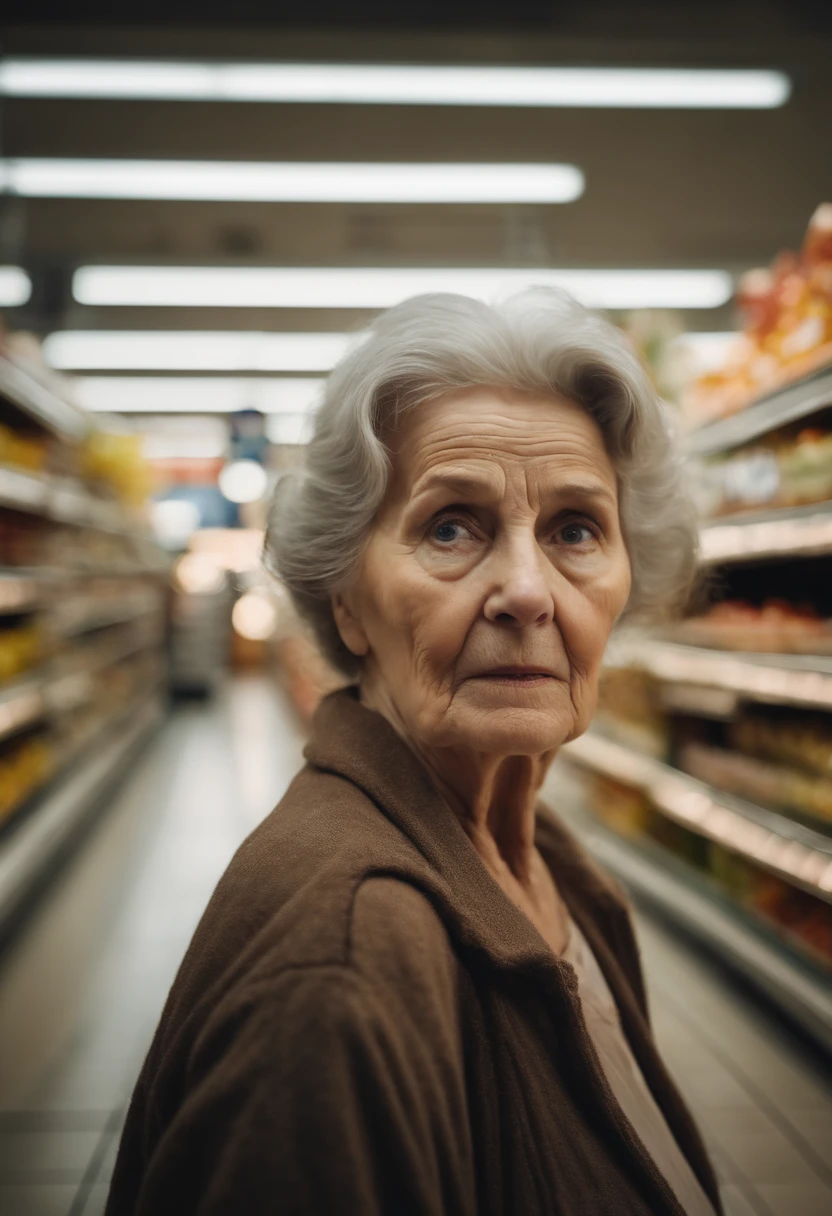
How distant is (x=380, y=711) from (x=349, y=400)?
1.30 ft

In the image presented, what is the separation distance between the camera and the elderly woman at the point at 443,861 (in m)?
0.71

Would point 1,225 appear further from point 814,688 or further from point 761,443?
point 814,688

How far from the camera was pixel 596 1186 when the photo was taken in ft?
2.87

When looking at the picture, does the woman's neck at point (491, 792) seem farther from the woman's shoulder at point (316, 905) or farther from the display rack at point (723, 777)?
the display rack at point (723, 777)

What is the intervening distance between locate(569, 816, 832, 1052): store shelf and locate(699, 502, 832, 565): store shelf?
1.47 meters

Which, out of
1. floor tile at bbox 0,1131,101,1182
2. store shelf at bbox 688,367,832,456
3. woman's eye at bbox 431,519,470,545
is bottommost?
floor tile at bbox 0,1131,101,1182

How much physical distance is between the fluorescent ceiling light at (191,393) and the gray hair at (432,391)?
322 inches

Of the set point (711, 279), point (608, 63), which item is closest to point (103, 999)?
point (608, 63)

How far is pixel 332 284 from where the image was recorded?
260 inches

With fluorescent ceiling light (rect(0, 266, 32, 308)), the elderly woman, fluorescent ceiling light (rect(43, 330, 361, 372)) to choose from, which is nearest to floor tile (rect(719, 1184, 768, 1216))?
the elderly woman

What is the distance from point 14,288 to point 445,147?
408 cm

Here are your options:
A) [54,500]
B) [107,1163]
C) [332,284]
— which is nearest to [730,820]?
[107,1163]

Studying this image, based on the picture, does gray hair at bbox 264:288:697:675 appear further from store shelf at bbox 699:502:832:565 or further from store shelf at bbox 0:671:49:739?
store shelf at bbox 0:671:49:739

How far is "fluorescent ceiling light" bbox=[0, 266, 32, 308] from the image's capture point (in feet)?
24.1
